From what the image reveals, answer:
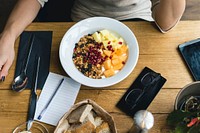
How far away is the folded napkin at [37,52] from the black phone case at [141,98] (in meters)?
0.29

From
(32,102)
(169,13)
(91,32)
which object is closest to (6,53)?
(32,102)

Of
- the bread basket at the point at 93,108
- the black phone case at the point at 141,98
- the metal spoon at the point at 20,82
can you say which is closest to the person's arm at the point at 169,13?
the black phone case at the point at 141,98

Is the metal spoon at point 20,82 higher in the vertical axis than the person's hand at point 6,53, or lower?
lower

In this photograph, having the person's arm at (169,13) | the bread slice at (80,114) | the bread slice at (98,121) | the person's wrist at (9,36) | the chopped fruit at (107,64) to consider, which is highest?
the person's arm at (169,13)

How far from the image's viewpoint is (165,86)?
1.15 meters

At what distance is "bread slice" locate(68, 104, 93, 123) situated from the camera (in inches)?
40.1

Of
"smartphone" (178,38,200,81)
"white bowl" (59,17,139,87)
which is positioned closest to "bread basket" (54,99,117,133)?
"white bowl" (59,17,139,87)

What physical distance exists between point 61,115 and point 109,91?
181mm

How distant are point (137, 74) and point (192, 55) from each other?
206mm

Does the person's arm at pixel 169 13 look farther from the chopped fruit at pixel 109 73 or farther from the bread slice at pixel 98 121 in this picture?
the bread slice at pixel 98 121

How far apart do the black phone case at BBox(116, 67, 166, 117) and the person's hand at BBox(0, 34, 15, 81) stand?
1.35 ft

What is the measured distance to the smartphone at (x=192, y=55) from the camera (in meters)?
1.16

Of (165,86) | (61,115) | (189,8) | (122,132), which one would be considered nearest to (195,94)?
(165,86)

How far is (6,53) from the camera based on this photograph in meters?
1.19
